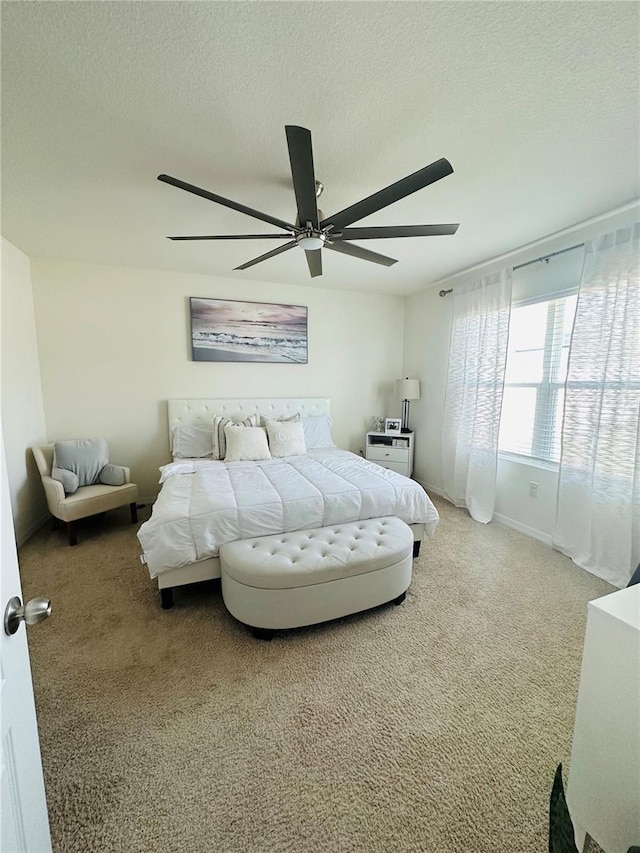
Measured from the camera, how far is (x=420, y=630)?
1.90 metres

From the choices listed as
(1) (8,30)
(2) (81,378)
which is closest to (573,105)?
(1) (8,30)

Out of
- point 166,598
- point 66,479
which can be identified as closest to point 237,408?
point 66,479

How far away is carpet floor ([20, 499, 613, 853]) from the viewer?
3.51ft

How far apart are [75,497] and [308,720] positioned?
2.61 metres

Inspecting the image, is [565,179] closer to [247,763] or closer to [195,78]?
[195,78]

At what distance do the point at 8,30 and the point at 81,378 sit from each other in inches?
112

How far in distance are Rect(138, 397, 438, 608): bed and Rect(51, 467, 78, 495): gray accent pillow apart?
2.47ft

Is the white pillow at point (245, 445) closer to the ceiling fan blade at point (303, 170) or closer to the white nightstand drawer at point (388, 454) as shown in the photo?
the white nightstand drawer at point (388, 454)

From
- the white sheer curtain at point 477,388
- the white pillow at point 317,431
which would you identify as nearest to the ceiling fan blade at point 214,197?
the white sheer curtain at point 477,388

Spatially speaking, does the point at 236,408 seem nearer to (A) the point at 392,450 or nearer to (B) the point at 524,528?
(A) the point at 392,450

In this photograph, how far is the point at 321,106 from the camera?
4.75 feet

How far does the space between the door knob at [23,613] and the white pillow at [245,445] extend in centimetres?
259

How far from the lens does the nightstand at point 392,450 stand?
4148mm

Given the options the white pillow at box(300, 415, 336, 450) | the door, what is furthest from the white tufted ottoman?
the white pillow at box(300, 415, 336, 450)
